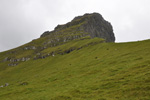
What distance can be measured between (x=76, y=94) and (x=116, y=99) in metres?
8.06

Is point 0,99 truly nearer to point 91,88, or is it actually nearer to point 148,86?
point 91,88

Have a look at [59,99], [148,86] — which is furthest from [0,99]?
[148,86]

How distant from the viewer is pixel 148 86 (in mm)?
18969

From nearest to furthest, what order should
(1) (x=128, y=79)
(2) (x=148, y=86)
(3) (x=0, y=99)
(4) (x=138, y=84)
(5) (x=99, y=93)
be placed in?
1. (2) (x=148, y=86)
2. (4) (x=138, y=84)
3. (5) (x=99, y=93)
4. (1) (x=128, y=79)
5. (3) (x=0, y=99)

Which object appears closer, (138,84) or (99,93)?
(138,84)

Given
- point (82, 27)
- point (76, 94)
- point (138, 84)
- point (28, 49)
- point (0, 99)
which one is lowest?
point (0, 99)

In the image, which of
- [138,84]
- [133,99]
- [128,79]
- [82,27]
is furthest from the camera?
[82,27]

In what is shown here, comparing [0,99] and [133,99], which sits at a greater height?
[133,99]

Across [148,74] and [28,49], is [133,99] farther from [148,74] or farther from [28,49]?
[28,49]

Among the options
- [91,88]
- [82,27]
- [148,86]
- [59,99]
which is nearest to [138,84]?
[148,86]

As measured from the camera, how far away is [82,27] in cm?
18425

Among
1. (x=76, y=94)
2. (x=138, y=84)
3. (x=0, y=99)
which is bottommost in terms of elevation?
→ (x=0, y=99)

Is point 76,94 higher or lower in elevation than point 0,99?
higher

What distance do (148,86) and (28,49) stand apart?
195 metres
